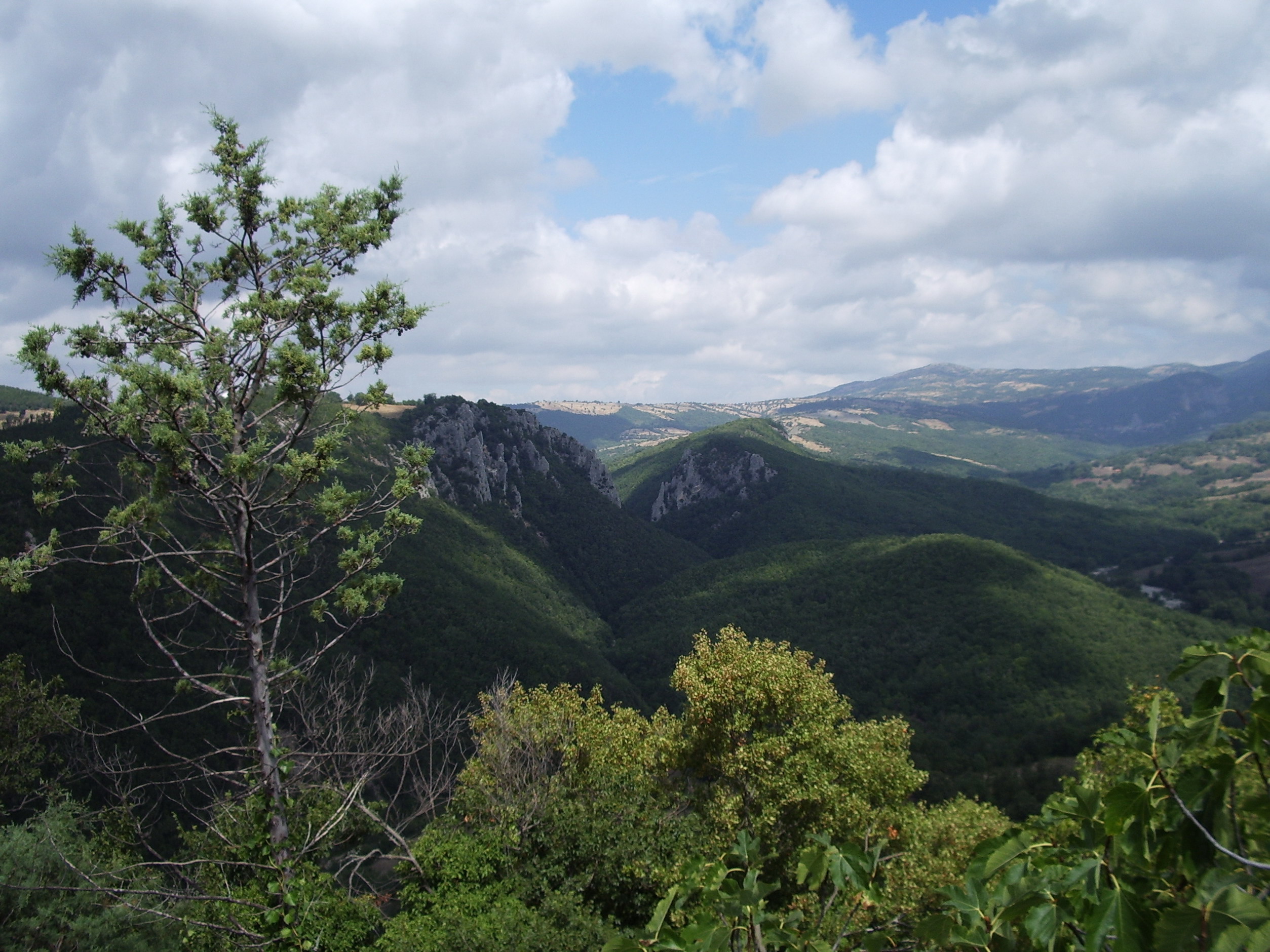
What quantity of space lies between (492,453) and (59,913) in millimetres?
151879

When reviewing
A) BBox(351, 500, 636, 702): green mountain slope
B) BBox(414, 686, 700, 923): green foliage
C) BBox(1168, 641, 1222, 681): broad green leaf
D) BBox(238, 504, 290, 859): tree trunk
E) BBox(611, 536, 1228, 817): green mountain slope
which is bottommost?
BBox(611, 536, 1228, 817): green mountain slope

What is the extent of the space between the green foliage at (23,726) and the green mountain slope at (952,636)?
179 ft

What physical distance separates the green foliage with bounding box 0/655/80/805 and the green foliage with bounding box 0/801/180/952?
9.20m

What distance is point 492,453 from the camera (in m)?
159

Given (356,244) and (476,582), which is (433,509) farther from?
(356,244)

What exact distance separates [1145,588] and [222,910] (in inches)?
7590

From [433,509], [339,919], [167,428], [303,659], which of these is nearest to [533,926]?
[339,919]

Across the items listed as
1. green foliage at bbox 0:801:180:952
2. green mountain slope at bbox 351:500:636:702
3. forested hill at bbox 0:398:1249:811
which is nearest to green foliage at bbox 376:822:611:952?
green foliage at bbox 0:801:180:952

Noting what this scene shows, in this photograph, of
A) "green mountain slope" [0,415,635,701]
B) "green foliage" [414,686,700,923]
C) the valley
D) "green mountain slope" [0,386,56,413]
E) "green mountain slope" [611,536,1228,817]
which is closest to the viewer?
"green foliage" [414,686,700,923]

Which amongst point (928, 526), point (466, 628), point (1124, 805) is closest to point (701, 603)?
point (466, 628)

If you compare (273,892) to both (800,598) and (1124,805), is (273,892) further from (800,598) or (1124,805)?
(800,598)

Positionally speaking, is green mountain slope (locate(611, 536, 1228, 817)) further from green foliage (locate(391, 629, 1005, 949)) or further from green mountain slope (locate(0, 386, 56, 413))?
green mountain slope (locate(0, 386, 56, 413))

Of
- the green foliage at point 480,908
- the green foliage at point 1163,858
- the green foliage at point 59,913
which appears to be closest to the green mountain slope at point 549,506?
the green foliage at point 480,908

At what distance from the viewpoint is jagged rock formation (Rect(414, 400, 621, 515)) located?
143000 millimetres
